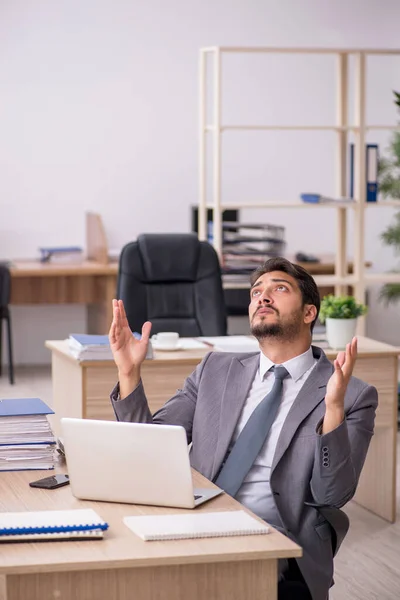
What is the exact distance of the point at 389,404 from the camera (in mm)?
4039

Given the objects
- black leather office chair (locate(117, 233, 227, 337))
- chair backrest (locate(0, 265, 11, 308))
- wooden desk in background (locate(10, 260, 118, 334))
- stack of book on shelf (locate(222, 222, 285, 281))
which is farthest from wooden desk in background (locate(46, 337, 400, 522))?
wooden desk in background (locate(10, 260, 118, 334))

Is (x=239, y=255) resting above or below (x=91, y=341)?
above

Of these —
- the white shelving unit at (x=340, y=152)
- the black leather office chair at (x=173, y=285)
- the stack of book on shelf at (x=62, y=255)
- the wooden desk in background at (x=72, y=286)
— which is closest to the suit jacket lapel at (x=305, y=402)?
the black leather office chair at (x=173, y=285)

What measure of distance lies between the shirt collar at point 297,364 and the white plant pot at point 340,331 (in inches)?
59.2

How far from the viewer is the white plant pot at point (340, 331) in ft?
13.2

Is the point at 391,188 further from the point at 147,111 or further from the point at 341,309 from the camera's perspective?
the point at 341,309

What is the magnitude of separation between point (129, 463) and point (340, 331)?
7.03ft

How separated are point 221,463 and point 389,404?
1779mm

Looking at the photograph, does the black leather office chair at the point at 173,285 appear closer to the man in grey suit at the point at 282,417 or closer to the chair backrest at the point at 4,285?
the man in grey suit at the point at 282,417

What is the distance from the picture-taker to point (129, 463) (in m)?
2.01

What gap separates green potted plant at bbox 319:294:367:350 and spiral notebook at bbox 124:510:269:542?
2.11 m

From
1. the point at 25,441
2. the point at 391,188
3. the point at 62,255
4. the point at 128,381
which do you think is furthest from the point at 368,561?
the point at 62,255

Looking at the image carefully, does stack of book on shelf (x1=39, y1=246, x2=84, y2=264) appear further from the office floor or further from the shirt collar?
the shirt collar

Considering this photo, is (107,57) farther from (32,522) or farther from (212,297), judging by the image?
(32,522)
